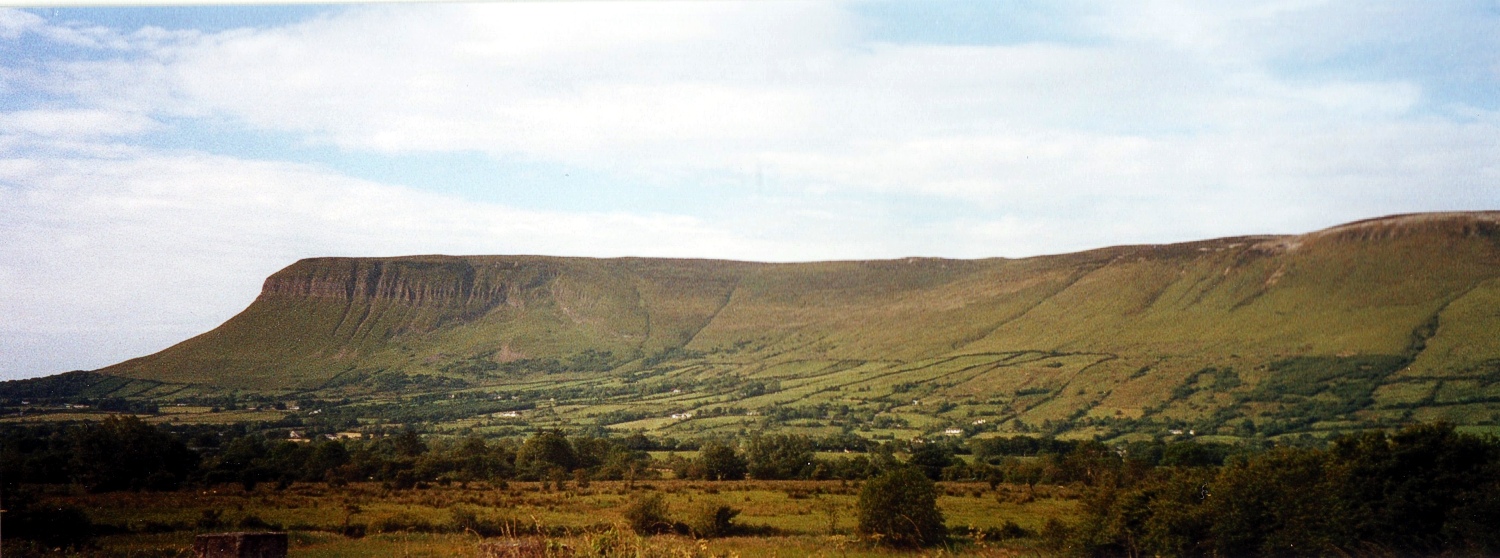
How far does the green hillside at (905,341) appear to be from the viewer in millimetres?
65938

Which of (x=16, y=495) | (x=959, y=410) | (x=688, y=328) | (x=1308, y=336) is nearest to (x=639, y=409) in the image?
(x=959, y=410)

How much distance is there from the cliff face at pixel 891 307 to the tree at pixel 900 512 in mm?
46689

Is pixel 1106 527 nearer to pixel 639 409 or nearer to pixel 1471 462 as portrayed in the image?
pixel 1471 462

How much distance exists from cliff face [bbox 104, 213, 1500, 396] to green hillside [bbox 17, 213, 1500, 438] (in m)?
0.34

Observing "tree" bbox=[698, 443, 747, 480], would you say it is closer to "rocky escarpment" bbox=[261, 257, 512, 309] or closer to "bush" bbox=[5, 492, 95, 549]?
"bush" bbox=[5, 492, 95, 549]

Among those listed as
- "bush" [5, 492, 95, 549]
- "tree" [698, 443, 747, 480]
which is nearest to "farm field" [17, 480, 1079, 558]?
"bush" [5, 492, 95, 549]

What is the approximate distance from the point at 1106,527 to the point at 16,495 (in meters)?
22.4

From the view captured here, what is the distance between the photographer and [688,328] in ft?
389

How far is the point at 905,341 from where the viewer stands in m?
106

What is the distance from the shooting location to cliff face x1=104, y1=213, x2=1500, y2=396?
72750 mm

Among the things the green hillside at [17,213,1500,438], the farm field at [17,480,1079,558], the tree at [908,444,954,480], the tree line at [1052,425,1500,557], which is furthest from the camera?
the green hillside at [17,213,1500,438]

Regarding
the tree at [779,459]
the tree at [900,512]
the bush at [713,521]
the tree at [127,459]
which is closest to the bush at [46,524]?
the tree at [127,459]

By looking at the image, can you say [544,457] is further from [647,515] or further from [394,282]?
[394,282]

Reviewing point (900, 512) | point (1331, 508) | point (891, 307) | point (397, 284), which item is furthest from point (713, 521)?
point (397, 284)
